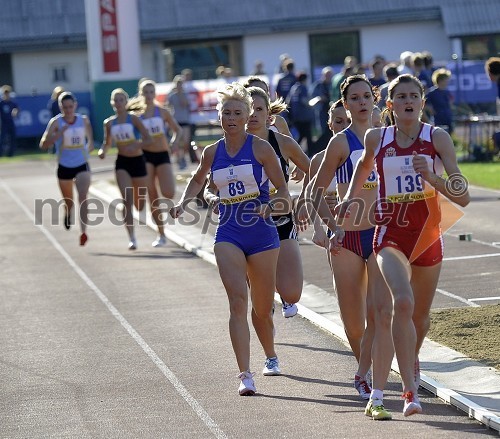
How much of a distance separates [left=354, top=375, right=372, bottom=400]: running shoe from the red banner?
31.7 m

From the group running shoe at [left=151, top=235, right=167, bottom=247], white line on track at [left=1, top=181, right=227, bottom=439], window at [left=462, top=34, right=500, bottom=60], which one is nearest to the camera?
white line on track at [left=1, top=181, right=227, bottom=439]

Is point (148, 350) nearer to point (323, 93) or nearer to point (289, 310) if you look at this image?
point (289, 310)

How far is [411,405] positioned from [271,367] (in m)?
2.08

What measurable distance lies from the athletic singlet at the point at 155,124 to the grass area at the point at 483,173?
260 inches

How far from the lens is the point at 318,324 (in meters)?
10.8

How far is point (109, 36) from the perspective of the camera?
3881 cm

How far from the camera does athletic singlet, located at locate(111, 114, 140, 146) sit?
663 inches

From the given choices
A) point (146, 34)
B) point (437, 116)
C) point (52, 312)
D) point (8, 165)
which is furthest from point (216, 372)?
point (146, 34)

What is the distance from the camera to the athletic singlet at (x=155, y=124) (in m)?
17.0

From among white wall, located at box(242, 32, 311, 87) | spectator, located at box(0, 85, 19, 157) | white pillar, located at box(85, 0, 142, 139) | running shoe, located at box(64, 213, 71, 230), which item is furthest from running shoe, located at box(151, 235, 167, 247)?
white wall, located at box(242, 32, 311, 87)

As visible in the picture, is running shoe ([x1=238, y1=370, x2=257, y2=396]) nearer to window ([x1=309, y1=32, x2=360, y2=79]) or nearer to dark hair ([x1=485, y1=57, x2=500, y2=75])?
dark hair ([x1=485, y1=57, x2=500, y2=75])

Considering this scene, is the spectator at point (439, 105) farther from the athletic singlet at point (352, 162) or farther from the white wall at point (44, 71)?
the white wall at point (44, 71)

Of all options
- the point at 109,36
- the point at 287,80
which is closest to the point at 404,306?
the point at 287,80

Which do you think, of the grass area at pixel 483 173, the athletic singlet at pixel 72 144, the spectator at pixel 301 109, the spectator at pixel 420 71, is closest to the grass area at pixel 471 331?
the athletic singlet at pixel 72 144
